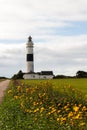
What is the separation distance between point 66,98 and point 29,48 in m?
103

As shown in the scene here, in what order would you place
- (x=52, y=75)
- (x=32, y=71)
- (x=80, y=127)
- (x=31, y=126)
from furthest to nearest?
1. (x=52, y=75)
2. (x=32, y=71)
3. (x=31, y=126)
4. (x=80, y=127)

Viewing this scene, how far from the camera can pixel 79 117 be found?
9938mm

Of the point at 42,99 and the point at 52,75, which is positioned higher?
the point at 52,75

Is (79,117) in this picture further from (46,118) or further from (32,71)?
(32,71)

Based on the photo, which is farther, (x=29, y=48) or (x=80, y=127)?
(x=29, y=48)

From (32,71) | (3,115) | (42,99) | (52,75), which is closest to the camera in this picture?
(3,115)

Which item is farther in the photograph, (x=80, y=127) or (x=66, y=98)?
(x=66, y=98)

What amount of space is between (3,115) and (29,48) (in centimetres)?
10768

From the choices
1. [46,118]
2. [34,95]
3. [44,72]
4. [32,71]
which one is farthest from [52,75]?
[46,118]

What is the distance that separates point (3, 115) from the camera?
47.5 feet

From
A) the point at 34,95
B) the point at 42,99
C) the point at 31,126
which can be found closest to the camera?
the point at 31,126

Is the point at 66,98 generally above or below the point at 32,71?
below

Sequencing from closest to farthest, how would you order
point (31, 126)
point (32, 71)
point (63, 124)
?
point (63, 124) → point (31, 126) → point (32, 71)

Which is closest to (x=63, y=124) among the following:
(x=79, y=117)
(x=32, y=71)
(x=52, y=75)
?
(x=79, y=117)
